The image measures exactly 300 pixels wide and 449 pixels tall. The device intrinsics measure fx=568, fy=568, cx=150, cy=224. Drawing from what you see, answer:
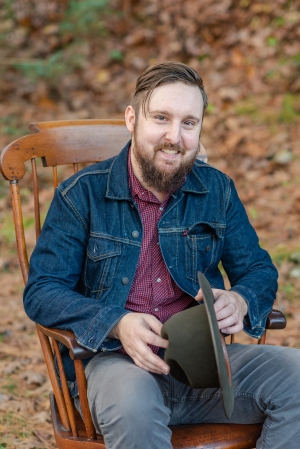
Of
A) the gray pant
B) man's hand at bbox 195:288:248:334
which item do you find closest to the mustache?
man's hand at bbox 195:288:248:334

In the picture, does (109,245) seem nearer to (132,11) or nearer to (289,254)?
(289,254)

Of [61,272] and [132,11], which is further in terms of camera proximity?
[132,11]

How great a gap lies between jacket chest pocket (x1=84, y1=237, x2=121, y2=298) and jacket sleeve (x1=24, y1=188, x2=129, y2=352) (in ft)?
0.12

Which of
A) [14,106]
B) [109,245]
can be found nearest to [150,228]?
[109,245]

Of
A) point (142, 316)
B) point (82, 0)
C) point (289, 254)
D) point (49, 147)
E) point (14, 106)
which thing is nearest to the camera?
point (142, 316)

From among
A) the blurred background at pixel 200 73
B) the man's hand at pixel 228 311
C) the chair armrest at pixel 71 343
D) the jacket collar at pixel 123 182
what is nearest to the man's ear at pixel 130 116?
the jacket collar at pixel 123 182

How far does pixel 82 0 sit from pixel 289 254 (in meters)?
5.02

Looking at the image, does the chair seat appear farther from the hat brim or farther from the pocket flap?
the pocket flap

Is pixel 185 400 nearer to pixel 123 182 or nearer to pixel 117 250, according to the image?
pixel 117 250

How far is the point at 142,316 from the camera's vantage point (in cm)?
196

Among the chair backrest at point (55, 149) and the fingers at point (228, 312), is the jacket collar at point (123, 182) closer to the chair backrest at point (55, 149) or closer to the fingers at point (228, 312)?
the chair backrest at point (55, 149)

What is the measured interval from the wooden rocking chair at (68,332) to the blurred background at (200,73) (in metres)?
1.81

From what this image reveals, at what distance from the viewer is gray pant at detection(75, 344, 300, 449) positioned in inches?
69.6

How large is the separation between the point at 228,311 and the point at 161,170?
618 millimetres
